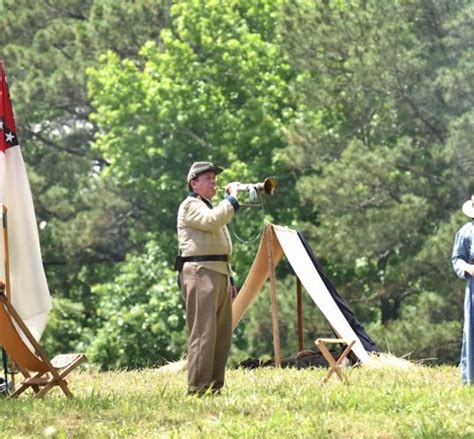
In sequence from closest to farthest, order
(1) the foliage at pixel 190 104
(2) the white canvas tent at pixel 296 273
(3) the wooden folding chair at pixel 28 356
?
(3) the wooden folding chair at pixel 28 356 < (2) the white canvas tent at pixel 296 273 < (1) the foliage at pixel 190 104

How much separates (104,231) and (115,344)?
3.47m

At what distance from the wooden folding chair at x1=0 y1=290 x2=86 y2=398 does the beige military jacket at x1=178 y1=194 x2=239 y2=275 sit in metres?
1.11

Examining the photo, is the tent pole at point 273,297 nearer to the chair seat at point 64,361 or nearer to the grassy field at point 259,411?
the grassy field at point 259,411

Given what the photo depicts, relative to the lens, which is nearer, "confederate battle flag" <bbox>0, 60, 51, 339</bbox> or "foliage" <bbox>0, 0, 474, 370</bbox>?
"confederate battle flag" <bbox>0, 60, 51, 339</bbox>

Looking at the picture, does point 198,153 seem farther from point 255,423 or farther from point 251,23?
point 255,423

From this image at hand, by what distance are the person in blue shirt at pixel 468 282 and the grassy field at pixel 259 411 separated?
180 millimetres

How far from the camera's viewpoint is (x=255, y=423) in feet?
23.8

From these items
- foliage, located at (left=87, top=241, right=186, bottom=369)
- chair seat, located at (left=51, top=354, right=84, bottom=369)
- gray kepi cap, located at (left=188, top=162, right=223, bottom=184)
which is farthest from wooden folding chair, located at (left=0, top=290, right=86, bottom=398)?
foliage, located at (left=87, top=241, right=186, bottom=369)

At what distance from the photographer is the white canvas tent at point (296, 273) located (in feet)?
43.0

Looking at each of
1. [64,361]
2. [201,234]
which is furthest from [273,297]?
[201,234]

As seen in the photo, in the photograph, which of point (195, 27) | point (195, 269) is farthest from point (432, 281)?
point (195, 269)

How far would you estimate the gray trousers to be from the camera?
8.82 metres

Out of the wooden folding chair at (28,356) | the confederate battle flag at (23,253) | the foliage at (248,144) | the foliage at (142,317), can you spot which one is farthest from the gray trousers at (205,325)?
the foliage at (142,317)

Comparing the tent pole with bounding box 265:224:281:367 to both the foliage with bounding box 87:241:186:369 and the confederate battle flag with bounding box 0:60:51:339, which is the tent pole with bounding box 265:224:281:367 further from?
the foliage with bounding box 87:241:186:369
